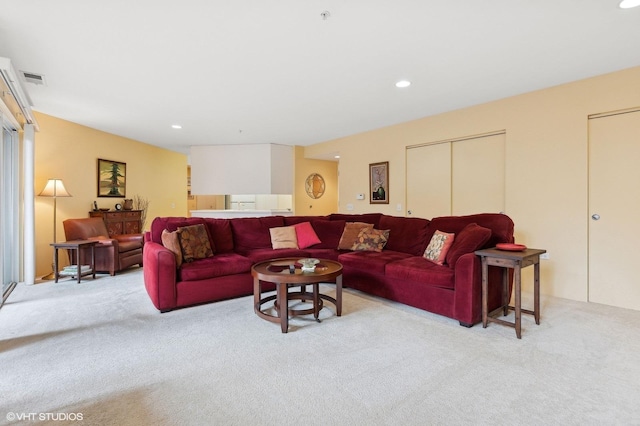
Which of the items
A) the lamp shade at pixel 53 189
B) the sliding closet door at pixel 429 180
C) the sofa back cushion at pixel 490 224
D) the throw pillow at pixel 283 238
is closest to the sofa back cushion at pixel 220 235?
the throw pillow at pixel 283 238

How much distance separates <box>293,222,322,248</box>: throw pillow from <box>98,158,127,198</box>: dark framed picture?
4036 mm

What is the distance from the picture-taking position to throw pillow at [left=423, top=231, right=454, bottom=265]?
339 cm

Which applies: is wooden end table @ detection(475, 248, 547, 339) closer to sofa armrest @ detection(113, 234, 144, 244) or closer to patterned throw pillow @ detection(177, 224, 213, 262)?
patterned throw pillow @ detection(177, 224, 213, 262)

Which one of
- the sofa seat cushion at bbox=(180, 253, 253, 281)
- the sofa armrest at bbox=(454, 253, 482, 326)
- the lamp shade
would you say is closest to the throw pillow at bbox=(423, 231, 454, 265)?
the sofa armrest at bbox=(454, 253, 482, 326)

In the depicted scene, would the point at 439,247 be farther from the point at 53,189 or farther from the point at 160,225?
the point at 53,189

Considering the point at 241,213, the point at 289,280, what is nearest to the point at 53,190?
the point at 241,213

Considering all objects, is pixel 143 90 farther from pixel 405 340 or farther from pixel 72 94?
pixel 405 340

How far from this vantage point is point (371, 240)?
14.2ft

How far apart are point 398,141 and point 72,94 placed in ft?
Answer: 15.6

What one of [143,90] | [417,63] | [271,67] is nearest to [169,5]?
[271,67]

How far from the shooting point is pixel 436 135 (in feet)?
16.5

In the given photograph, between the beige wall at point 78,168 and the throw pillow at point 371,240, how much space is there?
4837 millimetres

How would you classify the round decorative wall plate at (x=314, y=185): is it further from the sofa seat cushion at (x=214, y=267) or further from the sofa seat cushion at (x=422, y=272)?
the sofa seat cushion at (x=422, y=272)

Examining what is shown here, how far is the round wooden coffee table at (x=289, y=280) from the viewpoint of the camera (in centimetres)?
282
